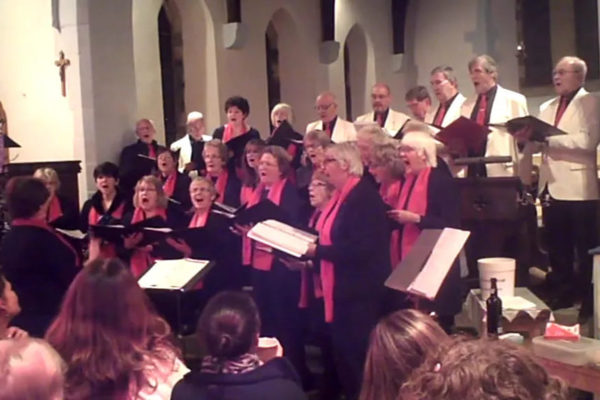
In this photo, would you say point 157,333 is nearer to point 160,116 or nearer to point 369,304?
point 369,304

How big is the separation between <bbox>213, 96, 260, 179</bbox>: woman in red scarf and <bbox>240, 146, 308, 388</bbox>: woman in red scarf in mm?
Result: 1037

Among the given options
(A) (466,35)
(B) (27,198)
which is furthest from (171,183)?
(A) (466,35)

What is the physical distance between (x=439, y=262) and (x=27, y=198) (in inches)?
70.1

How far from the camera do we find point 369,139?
4.62 metres

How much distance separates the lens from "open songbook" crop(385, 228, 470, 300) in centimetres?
333

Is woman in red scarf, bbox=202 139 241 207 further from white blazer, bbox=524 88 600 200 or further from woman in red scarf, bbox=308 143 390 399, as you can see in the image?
white blazer, bbox=524 88 600 200

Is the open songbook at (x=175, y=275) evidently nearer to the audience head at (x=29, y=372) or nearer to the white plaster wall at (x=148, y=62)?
the audience head at (x=29, y=372)

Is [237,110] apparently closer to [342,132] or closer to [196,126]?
[342,132]

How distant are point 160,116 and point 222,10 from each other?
1412 mm

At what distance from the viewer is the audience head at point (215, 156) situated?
550cm

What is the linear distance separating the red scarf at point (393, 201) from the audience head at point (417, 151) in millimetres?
258

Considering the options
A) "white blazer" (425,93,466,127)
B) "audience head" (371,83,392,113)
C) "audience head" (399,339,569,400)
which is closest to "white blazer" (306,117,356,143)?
"audience head" (371,83,392,113)

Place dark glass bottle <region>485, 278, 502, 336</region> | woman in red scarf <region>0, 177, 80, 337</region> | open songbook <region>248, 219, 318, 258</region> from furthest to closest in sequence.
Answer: open songbook <region>248, 219, 318, 258</region>, woman in red scarf <region>0, 177, 80, 337</region>, dark glass bottle <region>485, 278, 502, 336</region>

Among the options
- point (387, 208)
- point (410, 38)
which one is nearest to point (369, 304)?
point (387, 208)
